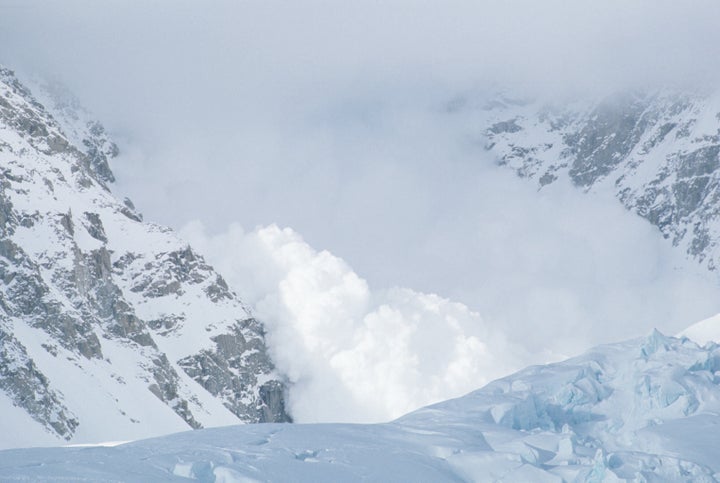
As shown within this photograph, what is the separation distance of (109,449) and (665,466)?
16245 millimetres

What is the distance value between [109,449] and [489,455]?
36.7ft

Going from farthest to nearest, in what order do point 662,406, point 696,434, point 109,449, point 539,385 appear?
point 539,385, point 662,406, point 696,434, point 109,449

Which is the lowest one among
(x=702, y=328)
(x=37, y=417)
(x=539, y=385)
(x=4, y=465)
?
(x=4, y=465)

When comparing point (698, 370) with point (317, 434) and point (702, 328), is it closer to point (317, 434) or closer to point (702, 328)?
point (702, 328)

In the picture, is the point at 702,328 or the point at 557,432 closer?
the point at 557,432

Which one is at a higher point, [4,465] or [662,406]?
[662,406]

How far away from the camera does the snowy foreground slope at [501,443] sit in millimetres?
37750

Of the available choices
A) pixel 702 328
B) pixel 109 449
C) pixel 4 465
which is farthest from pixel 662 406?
pixel 4 465

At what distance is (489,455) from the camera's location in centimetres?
3991

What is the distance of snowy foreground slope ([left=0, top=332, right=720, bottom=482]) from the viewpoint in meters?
37.8

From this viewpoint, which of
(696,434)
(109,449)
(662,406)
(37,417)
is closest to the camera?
(109,449)

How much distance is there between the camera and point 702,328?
5616 cm

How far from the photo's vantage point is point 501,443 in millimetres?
42000

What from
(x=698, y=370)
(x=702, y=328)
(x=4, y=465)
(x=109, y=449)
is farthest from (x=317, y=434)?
(x=702, y=328)
